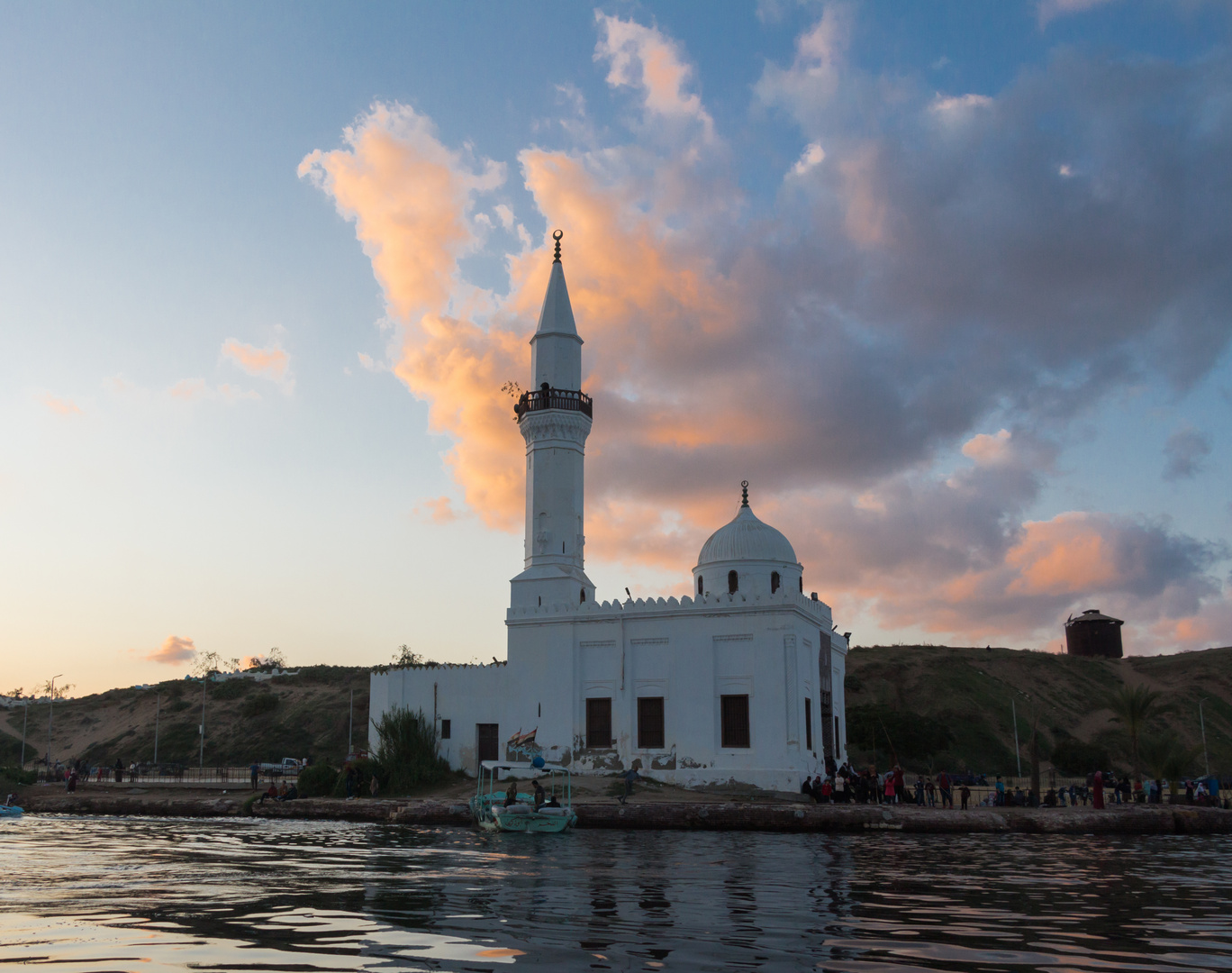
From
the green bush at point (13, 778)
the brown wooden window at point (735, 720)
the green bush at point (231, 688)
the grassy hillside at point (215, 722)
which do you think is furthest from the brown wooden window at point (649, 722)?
the green bush at point (231, 688)

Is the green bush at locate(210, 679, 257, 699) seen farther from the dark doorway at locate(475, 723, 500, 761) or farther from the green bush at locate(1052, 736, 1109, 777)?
the green bush at locate(1052, 736, 1109, 777)

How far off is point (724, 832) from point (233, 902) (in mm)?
16675

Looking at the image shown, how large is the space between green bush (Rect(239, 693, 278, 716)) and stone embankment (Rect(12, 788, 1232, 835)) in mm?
44680

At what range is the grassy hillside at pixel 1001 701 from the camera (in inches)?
2304

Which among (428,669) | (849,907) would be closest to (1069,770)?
(428,669)

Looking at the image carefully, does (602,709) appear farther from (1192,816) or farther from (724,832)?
(1192,816)

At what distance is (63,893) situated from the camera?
12883 mm

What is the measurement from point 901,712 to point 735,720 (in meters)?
31.7

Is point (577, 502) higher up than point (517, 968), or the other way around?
point (577, 502)

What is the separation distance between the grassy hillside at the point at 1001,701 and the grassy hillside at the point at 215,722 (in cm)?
3308

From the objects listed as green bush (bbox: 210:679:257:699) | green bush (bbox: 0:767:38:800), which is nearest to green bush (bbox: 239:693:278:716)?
green bush (bbox: 210:679:257:699)

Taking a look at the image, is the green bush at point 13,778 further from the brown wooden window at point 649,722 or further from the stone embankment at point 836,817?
the brown wooden window at point 649,722

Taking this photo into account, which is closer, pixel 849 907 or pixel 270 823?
pixel 849 907

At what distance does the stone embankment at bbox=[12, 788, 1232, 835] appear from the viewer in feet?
84.8
